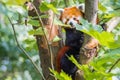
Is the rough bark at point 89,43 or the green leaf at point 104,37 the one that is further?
the rough bark at point 89,43

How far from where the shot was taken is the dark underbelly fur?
1.23 m

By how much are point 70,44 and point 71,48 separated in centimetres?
5

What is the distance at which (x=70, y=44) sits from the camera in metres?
1.32

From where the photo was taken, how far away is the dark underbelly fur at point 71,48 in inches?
48.3

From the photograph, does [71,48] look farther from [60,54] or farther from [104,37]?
[104,37]

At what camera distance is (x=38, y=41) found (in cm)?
109

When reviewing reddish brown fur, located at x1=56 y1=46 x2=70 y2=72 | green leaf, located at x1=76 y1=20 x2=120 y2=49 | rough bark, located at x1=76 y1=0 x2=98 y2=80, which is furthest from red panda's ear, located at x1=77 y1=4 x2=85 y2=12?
green leaf, located at x1=76 y1=20 x2=120 y2=49

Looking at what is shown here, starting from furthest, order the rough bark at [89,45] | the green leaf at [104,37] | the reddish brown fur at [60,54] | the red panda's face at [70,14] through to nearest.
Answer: the red panda's face at [70,14] → the reddish brown fur at [60,54] → the rough bark at [89,45] → the green leaf at [104,37]

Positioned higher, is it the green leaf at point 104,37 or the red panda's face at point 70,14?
the green leaf at point 104,37

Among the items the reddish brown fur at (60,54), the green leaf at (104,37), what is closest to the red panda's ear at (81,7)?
the reddish brown fur at (60,54)

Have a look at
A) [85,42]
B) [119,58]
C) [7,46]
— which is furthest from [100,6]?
[7,46]

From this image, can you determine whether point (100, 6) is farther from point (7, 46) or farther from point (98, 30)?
point (7, 46)

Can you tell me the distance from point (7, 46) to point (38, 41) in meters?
1.53

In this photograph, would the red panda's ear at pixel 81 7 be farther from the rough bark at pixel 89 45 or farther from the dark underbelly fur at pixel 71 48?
the rough bark at pixel 89 45
